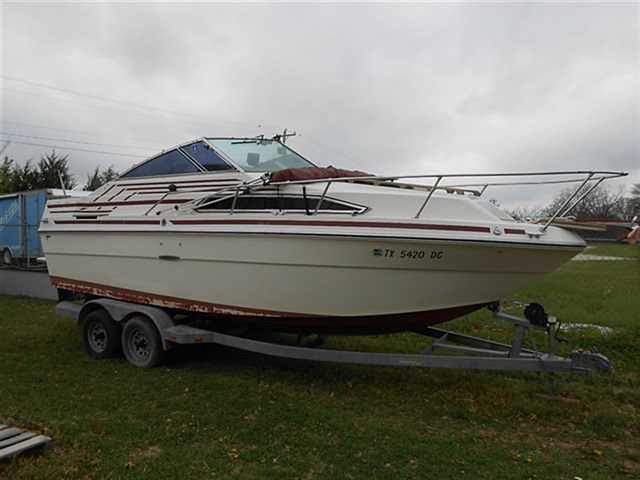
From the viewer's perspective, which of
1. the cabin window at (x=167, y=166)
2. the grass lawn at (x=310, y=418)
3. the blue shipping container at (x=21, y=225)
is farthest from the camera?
the blue shipping container at (x=21, y=225)

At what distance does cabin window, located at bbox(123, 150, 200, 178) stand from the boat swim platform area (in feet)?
17.9

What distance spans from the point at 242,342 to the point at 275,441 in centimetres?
152

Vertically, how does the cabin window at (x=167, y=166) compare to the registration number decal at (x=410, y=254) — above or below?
above

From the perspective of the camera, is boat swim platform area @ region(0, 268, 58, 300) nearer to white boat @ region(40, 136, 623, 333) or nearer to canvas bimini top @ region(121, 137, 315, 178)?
white boat @ region(40, 136, 623, 333)

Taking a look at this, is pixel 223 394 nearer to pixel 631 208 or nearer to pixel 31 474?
pixel 31 474

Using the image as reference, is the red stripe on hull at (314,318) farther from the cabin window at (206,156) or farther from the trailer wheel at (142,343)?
the cabin window at (206,156)

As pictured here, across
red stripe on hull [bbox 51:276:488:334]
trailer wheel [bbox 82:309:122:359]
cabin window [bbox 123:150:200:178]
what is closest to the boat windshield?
cabin window [bbox 123:150:200:178]

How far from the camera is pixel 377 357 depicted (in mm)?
4711

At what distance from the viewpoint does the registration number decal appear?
4281 millimetres

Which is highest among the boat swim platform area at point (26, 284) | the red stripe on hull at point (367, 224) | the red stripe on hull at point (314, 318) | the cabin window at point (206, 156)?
the cabin window at point (206, 156)

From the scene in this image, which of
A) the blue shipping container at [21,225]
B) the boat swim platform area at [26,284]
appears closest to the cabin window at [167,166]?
the boat swim platform area at [26,284]

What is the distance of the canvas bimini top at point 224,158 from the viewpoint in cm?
582

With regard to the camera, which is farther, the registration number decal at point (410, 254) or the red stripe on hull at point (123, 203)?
the red stripe on hull at point (123, 203)

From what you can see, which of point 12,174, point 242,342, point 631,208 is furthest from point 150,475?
point 631,208
